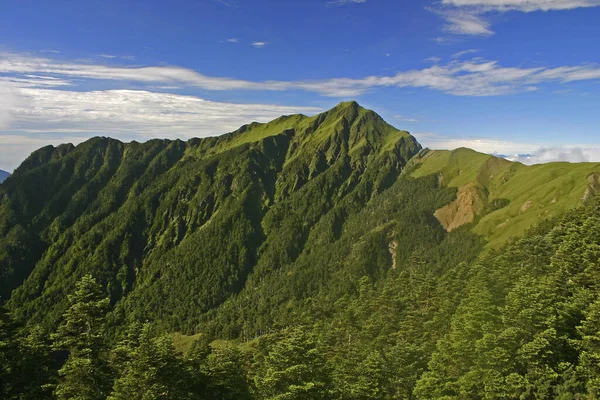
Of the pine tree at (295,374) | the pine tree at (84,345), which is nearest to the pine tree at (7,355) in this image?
the pine tree at (84,345)

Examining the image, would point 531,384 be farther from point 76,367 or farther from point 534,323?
point 76,367

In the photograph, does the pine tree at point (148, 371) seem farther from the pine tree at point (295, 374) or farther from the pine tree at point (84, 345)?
the pine tree at point (295, 374)

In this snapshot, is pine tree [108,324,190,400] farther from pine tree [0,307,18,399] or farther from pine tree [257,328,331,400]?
pine tree [0,307,18,399]

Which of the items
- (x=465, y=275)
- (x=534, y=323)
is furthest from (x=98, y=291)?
(x=465, y=275)

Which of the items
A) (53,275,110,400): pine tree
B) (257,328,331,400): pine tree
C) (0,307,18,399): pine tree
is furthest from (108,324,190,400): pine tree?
(0,307,18,399): pine tree

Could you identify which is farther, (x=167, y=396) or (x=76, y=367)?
(x=167, y=396)

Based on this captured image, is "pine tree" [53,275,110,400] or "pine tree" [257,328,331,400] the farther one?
"pine tree" [257,328,331,400]

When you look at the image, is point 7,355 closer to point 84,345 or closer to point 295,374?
Result: point 84,345

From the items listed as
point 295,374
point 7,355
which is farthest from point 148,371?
point 7,355
